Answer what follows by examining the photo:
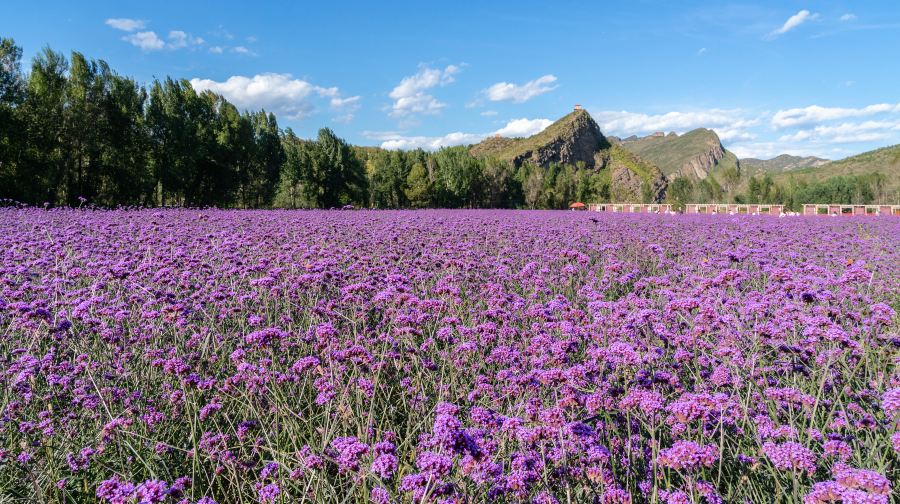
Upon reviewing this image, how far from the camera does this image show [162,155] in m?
34.4

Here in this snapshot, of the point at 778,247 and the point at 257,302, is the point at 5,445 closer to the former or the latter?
the point at 257,302

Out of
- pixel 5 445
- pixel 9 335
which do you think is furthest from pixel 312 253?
pixel 5 445

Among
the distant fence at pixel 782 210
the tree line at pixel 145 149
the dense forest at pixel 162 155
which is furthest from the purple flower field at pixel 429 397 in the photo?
the distant fence at pixel 782 210

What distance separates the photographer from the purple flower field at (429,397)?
1920 millimetres

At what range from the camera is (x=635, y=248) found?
926 centimetres

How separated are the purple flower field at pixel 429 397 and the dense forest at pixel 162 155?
11.2m

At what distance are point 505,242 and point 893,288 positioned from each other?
5.68 m

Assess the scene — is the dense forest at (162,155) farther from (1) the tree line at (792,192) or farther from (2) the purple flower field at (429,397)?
(1) the tree line at (792,192)

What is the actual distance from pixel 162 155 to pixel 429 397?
37693 millimetres

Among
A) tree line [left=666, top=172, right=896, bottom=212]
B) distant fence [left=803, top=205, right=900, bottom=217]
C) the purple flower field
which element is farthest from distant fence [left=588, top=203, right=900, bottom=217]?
the purple flower field

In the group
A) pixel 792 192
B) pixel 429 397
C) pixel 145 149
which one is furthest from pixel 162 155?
pixel 792 192

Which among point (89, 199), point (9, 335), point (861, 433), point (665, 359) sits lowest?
point (861, 433)

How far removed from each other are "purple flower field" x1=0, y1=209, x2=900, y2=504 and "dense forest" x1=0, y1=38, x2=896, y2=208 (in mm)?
11199

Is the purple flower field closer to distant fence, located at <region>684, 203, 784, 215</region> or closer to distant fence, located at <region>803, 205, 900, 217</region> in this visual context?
distant fence, located at <region>803, 205, 900, 217</region>
